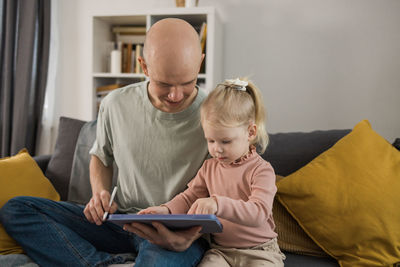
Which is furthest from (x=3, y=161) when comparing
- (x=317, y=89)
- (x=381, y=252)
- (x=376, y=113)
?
(x=376, y=113)

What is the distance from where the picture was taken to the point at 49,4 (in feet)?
9.02

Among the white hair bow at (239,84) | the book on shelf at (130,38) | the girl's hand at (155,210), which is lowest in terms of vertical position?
the girl's hand at (155,210)

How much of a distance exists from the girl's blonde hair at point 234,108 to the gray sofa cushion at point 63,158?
3.27 ft

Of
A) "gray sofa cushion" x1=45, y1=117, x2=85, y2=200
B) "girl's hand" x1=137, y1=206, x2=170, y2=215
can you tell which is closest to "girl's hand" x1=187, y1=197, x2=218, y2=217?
"girl's hand" x1=137, y1=206, x2=170, y2=215

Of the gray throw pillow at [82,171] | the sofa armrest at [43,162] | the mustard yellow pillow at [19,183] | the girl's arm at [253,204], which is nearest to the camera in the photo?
the girl's arm at [253,204]

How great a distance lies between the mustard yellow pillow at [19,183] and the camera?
4.82ft

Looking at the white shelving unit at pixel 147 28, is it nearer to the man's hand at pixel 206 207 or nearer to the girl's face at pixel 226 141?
the girl's face at pixel 226 141

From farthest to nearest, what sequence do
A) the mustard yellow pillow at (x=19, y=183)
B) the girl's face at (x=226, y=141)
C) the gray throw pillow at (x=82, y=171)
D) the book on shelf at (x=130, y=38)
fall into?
the book on shelf at (x=130, y=38)
the gray throw pillow at (x=82, y=171)
the mustard yellow pillow at (x=19, y=183)
the girl's face at (x=226, y=141)

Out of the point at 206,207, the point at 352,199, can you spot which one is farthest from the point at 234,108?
the point at 352,199

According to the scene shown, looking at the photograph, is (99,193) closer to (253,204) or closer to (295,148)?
(253,204)

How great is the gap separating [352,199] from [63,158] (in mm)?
1331

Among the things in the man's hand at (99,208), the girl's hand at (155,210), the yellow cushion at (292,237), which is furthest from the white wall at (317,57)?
the girl's hand at (155,210)

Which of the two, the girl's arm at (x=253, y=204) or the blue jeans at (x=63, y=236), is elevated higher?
the girl's arm at (x=253, y=204)

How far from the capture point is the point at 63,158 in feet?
6.51
